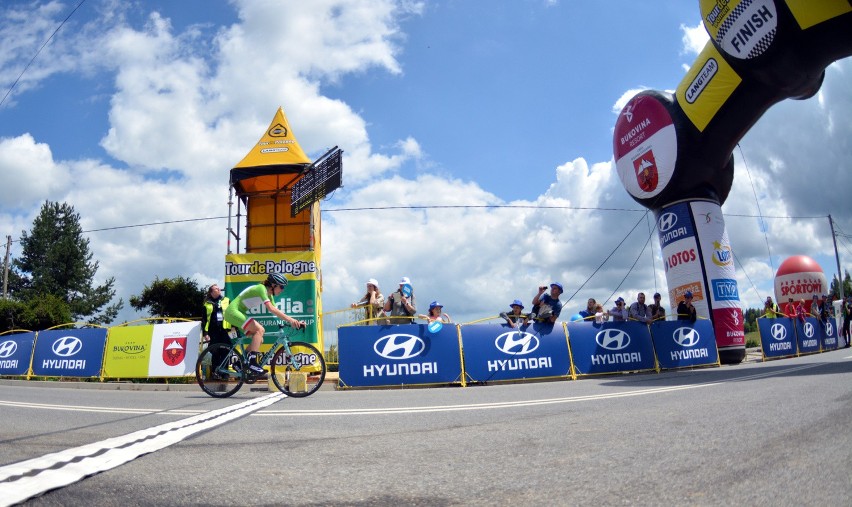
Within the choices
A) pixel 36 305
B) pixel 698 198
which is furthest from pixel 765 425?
pixel 36 305

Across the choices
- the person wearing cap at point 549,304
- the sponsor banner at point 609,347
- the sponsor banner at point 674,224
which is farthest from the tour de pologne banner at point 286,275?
the sponsor banner at point 674,224

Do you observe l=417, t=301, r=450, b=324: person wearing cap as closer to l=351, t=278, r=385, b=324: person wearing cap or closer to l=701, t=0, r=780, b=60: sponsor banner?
l=351, t=278, r=385, b=324: person wearing cap

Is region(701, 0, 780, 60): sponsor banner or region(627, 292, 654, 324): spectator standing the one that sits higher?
region(701, 0, 780, 60): sponsor banner

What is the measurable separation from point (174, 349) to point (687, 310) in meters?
13.0

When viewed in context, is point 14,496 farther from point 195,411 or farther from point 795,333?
point 795,333

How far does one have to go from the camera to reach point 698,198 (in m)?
16.7

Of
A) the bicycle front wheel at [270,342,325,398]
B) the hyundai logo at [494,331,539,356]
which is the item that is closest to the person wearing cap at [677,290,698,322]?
the hyundai logo at [494,331,539,356]

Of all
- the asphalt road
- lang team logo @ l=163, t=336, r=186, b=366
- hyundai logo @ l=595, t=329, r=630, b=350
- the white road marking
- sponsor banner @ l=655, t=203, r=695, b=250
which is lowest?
→ the asphalt road

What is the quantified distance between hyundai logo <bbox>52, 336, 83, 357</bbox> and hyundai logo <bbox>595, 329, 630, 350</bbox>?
39.8 feet

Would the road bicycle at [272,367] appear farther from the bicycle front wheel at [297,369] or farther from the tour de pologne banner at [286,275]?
the tour de pologne banner at [286,275]

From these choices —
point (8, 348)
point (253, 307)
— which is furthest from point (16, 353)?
point (253, 307)

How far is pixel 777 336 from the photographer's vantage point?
17.0 meters

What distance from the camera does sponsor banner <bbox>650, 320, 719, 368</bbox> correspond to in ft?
40.6

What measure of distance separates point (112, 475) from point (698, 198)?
57.8 feet
